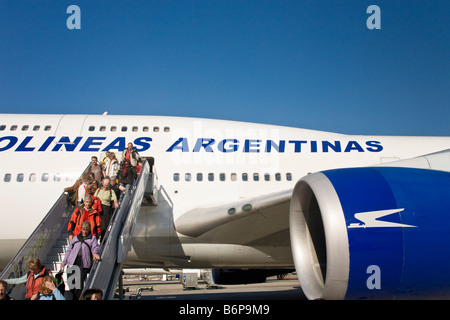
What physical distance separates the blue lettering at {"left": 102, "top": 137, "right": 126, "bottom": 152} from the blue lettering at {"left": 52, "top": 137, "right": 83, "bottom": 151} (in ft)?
2.34

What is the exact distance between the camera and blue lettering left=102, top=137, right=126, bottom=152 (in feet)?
32.9

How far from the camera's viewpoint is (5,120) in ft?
34.5

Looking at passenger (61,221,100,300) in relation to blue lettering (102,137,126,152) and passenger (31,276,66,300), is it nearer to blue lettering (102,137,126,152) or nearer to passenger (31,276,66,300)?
passenger (31,276,66,300)

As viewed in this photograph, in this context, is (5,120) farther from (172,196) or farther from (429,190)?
(429,190)

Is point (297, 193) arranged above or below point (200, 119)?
below

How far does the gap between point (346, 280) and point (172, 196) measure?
17.7 feet

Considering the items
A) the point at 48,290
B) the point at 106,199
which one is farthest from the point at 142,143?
the point at 48,290

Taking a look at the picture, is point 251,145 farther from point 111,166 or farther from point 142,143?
point 111,166

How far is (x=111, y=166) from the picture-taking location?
8.92 meters

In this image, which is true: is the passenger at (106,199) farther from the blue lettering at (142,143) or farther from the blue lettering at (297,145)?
the blue lettering at (297,145)

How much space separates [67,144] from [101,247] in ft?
15.4

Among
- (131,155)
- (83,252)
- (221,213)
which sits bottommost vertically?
(83,252)
